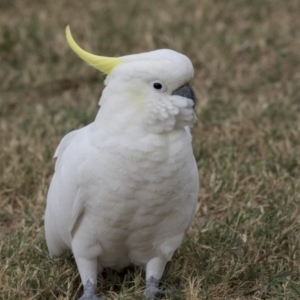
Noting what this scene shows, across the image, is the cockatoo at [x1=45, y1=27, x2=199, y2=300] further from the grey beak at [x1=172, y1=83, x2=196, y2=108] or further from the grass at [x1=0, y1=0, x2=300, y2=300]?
the grass at [x1=0, y1=0, x2=300, y2=300]

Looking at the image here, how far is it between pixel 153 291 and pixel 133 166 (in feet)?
1.84

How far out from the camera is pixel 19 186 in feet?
11.6

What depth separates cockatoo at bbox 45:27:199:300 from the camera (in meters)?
2.32

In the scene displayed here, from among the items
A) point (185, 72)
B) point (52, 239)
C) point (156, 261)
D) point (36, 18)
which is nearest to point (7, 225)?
point (52, 239)

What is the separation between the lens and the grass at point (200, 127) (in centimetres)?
279

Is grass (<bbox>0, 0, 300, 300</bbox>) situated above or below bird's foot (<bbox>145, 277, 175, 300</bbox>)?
below

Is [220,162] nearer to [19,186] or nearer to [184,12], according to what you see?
[19,186]

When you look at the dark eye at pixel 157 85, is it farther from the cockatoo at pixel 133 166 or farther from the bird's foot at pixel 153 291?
the bird's foot at pixel 153 291

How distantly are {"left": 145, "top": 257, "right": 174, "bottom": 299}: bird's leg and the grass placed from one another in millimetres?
63

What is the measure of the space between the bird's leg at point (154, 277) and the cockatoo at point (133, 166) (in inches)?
1.0

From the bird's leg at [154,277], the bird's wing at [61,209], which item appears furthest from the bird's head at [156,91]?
the bird's leg at [154,277]

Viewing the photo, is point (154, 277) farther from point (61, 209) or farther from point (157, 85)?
point (157, 85)

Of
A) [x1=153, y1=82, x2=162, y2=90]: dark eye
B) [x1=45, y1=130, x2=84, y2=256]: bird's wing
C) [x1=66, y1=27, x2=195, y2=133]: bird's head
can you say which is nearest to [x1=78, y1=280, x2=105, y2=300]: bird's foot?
[x1=45, y1=130, x2=84, y2=256]: bird's wing

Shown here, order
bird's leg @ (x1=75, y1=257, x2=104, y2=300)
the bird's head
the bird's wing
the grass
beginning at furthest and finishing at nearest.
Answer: the grass
bird's leg @ (x1=75, y1=257, x2=104, y2=300)
the bird's wing
the bird's head
